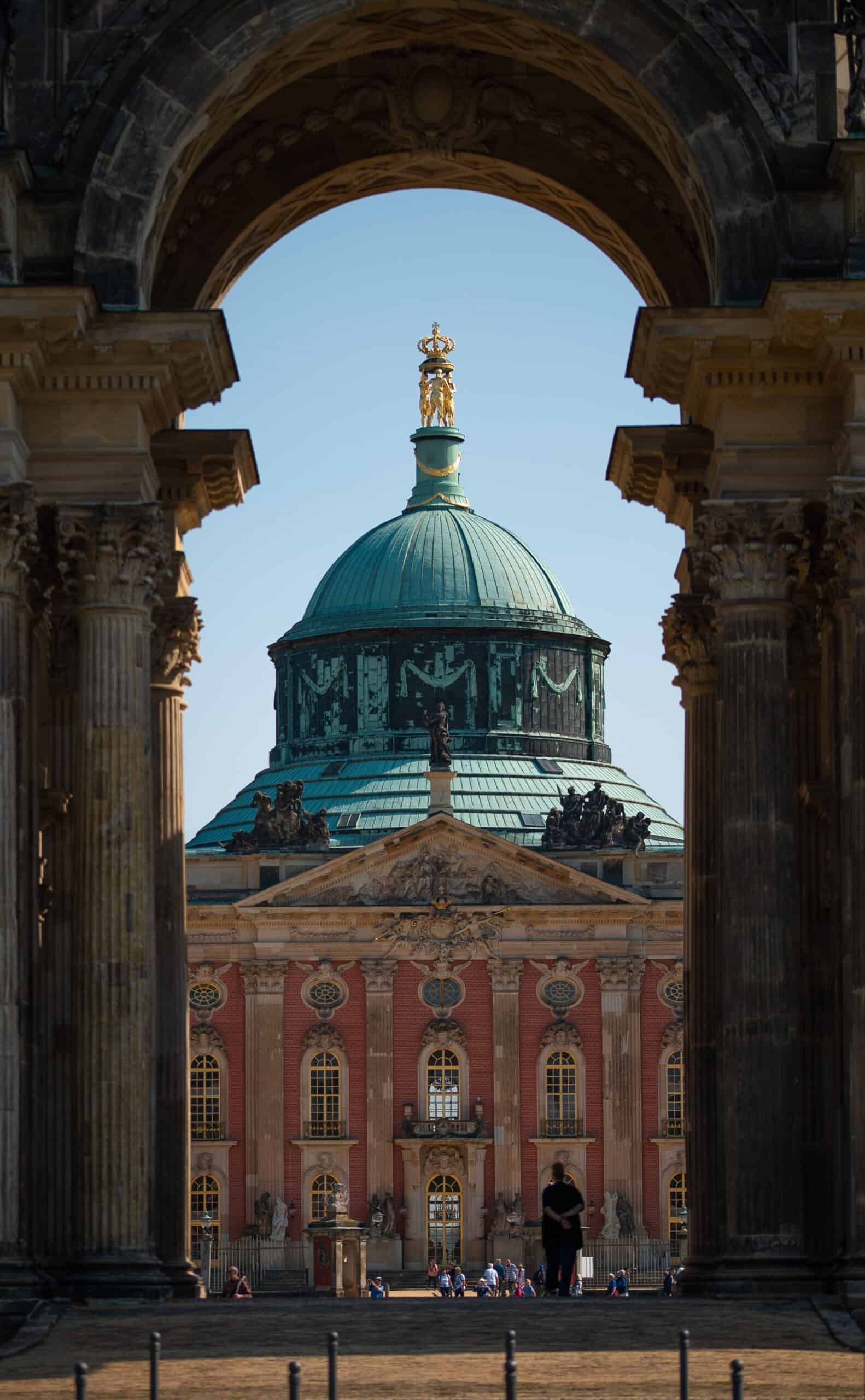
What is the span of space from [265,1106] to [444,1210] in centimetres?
863

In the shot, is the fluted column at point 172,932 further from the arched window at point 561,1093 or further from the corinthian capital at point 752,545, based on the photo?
the arched window at point 561,1093

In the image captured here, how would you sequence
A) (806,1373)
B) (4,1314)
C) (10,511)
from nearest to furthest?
1. (806,1373)
2. (4,1314)
3. (10,511)

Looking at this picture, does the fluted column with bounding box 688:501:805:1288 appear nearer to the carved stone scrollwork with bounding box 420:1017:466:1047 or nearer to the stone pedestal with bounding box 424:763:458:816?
the carved stone scrollwork with bounding box 420:1017:466:1047

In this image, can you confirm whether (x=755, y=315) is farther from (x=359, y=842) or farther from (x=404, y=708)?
(x=404, y=708)

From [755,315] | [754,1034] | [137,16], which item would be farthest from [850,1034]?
[137,16]

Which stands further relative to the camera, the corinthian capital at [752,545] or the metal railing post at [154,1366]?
the corinthian capital at [752,545]

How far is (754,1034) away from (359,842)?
361 ft

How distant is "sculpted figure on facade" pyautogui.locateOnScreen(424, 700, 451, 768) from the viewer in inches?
5763

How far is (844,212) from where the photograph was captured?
37.9m

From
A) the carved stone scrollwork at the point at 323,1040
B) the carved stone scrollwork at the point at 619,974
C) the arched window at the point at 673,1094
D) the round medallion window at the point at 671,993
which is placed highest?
the carved stone scrollwork at the point at 619,974

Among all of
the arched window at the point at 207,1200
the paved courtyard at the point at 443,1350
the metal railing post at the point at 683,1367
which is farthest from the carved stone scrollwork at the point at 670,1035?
the metal railing post at the point at 683,1367

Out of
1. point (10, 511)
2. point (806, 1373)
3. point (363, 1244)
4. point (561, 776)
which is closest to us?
point (806, 1373)

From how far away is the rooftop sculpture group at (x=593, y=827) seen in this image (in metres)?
144

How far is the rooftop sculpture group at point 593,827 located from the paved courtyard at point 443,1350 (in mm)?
107615
